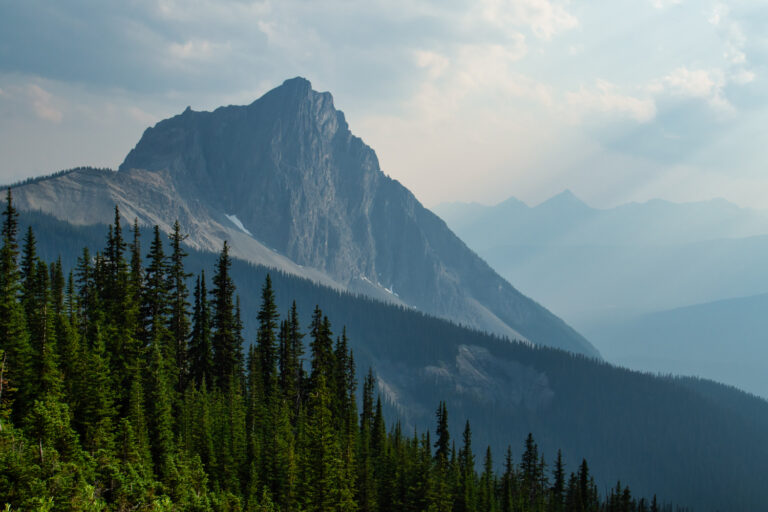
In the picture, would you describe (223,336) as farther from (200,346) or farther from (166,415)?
(166,415)

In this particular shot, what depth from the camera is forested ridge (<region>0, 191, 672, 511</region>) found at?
111 feet

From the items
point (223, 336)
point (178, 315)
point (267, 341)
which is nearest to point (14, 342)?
point (178, 315)

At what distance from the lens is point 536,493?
110 metres

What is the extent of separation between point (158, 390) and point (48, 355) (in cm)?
933

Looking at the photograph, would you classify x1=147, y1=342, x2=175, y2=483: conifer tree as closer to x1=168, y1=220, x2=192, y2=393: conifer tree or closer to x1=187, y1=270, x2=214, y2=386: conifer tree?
x1=168, y1=220, x2=192, y2=393: conifer tree

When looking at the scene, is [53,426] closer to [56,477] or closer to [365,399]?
[56,477]

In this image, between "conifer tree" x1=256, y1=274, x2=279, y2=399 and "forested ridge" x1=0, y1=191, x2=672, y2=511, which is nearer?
"forested ridge" x1=0, y1=191, x2=672, y2=511

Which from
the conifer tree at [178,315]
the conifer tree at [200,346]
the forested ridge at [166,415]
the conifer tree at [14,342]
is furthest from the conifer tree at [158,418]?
the conifer tree at [200,346]

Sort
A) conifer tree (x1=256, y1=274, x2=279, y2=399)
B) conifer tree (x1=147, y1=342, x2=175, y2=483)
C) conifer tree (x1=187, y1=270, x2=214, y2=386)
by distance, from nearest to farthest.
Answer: conifer tree (x1=147, y1=342, x2=175, y2=483) < conifer tree (x1=187, y1=270, x2=214, y2=386) < conifer tree (x1=256, y1=274, x2=279, y2=399)

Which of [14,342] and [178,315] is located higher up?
[14,342]

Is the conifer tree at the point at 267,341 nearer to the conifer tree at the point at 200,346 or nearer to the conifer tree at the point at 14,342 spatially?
the conifer tree at the point at 200,346

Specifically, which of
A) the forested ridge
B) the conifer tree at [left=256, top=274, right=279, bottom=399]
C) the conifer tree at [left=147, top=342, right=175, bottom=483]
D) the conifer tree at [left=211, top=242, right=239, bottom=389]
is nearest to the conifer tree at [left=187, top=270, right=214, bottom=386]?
the forested ridge

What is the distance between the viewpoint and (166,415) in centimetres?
4725

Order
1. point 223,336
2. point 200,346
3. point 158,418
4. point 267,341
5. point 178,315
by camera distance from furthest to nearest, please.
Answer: point 267,341 < point 223,336 < point 200,346 < point 178,315 < point 158,418
